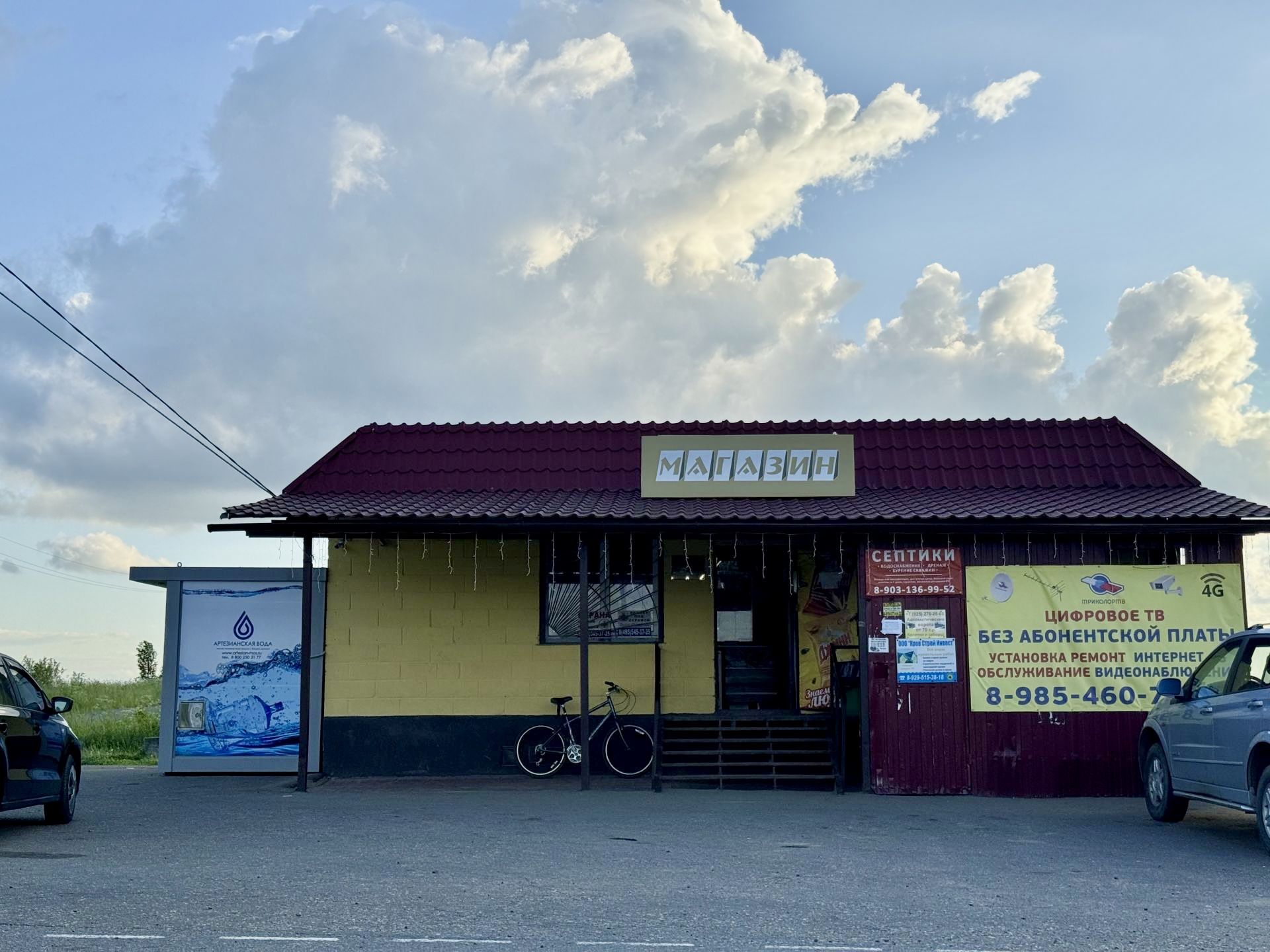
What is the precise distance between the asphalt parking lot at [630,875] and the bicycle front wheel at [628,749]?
2.36m

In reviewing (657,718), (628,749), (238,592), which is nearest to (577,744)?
(628,749)

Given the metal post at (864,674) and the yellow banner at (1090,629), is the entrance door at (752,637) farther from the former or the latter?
the yellow banner at (1090,629)

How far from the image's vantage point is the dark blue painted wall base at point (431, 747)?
1644 centimetres

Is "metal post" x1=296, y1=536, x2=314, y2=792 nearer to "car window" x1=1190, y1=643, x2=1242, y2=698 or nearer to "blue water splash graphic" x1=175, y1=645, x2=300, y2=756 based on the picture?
"blue water splash graphic" x1=175, y1=645, x2=300, y2=756

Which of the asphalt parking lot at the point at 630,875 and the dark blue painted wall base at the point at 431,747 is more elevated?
the dark blue painted wall base at the point at 431,747

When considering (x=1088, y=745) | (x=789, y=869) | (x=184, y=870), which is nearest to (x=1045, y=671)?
(x=1088, y=745)

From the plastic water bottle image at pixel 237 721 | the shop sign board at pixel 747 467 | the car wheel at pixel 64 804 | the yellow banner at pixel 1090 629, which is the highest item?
the shop sign board at pixel 747 467

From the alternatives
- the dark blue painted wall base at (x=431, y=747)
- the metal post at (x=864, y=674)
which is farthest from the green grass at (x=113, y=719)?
the metal post at (x=864, y=674)

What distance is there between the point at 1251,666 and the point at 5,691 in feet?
34.4

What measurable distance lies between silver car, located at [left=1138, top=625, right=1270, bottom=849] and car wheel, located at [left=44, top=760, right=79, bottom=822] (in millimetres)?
9928

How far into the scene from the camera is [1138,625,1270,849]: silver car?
1009 cm

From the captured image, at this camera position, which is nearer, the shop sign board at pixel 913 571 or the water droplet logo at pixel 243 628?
the shop sign board at pixel 913 571

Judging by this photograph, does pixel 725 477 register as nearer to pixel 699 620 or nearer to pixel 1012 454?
pixel 699 620

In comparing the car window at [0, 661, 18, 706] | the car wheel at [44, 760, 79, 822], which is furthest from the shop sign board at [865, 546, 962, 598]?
the car window at [0, 661, 18, 706]
